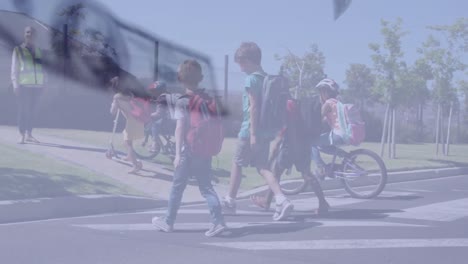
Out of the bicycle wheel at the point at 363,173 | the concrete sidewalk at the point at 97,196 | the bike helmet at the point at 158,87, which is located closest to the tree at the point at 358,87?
the concrete sidewalk at the point at 97,196

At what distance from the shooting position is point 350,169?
10.5 metres

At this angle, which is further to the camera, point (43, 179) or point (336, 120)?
point (336, 120)

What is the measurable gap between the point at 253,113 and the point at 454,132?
83.3 ft

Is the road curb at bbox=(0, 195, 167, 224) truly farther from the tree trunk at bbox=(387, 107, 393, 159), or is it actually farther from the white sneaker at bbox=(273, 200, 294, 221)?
the tree trunk at bbox=(387, 107, 393, 159)

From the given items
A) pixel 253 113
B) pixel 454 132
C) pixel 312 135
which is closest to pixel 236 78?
pixel 312 135

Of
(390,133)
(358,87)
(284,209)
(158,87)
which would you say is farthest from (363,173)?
(358,87)

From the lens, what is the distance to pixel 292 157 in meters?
8.87

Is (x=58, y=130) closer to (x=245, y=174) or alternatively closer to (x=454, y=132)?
(x=245, y=174)

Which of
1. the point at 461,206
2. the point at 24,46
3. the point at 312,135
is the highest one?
Result: the point at 24,46

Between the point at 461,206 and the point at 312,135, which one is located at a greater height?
the point at 312,135

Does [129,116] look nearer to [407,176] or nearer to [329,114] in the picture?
[329,114]

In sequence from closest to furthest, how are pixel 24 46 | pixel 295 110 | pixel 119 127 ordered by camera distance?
pixel 295 110 → pixel 24 46 → pixel 119 127

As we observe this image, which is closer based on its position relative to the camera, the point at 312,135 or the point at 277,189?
the point at 277,189

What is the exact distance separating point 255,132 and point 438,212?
271 cm
